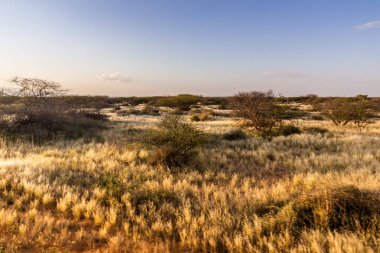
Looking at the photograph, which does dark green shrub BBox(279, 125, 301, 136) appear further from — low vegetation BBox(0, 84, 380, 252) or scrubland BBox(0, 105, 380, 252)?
scrubland BBox(0, 105, 380, 252)

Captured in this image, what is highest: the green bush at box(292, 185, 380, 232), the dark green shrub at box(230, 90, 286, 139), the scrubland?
the dark green shrub at box(230, 90, 286, 139)

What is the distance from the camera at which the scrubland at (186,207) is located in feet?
17.1

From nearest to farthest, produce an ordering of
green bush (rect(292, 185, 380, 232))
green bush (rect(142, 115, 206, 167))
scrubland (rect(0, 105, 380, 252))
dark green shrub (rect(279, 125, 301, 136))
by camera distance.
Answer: scrubland (rect(0, 105, 380, 252)) → green bush (rect(292, 185, 380, 232)) → green bush (rect(142, 115, 206, 167)) → dark green shrub (rect(279, 125, 301, 136))

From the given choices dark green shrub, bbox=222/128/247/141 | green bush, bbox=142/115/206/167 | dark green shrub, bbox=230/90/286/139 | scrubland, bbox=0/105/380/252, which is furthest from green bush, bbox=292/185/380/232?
dark green shrub, bbox=230/90/286/139

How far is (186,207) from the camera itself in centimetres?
673

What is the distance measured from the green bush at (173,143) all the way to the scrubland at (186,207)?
42 centimetres

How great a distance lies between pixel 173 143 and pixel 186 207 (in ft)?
16.2

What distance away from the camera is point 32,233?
18.6ft

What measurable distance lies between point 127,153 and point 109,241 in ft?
22.4

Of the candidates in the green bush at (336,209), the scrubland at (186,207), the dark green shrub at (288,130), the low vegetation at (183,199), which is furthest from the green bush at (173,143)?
the dark green shrub at (288,130)

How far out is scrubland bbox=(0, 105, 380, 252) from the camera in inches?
205

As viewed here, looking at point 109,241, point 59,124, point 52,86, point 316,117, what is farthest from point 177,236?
point 316,117

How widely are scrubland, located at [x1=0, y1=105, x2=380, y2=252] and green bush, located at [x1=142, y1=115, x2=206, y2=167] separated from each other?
0.42 meters

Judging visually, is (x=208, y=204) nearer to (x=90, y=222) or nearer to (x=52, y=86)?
(x=90, y=222)
